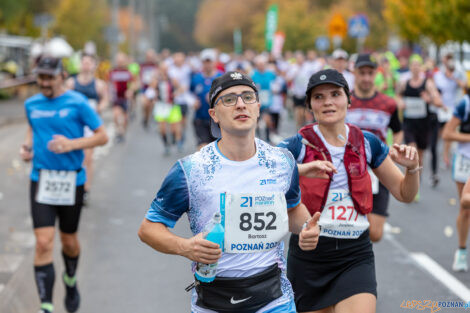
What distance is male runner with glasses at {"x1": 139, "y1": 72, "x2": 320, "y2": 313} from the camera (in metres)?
3.47

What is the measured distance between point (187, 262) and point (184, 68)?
10.8 m

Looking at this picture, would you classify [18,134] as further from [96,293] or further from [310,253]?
[310,253]

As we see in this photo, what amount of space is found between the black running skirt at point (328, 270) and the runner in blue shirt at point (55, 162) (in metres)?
2.10

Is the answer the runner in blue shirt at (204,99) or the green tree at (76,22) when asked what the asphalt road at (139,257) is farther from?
the green tree at (76,22)

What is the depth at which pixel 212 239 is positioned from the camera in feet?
10.9

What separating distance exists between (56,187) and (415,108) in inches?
298

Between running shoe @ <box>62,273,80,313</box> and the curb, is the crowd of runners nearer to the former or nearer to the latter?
running shoe @ <box>62,273,80,313</box>

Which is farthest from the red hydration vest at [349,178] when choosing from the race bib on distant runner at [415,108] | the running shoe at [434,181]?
the running shoe at [434,181]

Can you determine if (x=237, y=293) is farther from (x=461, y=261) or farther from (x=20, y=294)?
(x=461, y=261)

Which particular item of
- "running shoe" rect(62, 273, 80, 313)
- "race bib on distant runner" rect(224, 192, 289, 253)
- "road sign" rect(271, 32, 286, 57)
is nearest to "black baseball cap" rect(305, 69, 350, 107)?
"race bib on distant runner" rect(224, 192, 289, 253)

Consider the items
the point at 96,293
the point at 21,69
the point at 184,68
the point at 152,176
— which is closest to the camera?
the point at 96,293

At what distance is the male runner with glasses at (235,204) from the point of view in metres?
3.47

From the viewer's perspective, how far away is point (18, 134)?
2045 centimetres

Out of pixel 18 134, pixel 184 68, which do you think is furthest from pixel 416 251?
pixel 18 134
